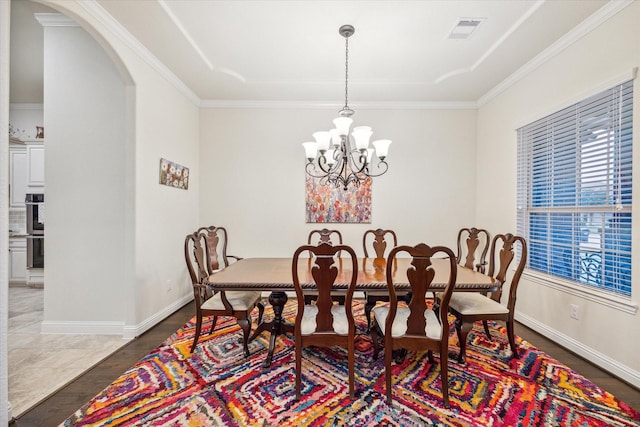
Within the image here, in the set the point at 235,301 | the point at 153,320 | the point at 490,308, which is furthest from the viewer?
the point at 153,320

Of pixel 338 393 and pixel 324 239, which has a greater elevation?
pixel 324 239

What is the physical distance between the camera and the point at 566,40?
2621mm

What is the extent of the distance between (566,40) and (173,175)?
4291 millimetres

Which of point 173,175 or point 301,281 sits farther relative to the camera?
point 173,175

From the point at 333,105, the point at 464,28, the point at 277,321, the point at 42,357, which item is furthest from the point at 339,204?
the point at 42,357

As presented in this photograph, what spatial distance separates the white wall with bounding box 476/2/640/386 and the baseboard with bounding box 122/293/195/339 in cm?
402

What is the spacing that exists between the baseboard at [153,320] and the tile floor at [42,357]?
87 mm

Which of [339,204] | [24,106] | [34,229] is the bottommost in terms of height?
[34,229]

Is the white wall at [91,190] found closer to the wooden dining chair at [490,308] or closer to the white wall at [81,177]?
the white wall at [81,177]

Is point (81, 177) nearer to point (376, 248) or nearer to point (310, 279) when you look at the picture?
point (310, 279)

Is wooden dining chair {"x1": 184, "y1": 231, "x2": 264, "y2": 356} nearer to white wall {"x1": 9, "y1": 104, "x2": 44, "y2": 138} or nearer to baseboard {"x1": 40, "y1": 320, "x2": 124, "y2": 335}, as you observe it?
baseboard {"x1": 40, "y1": 320, "x2": 124, "y2": 335}

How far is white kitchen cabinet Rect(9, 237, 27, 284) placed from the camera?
4.70 metres

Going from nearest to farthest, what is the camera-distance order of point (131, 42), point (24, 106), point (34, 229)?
point (131, 42), point (34, 229), point (24, 106)

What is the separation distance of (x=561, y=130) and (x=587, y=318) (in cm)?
172
